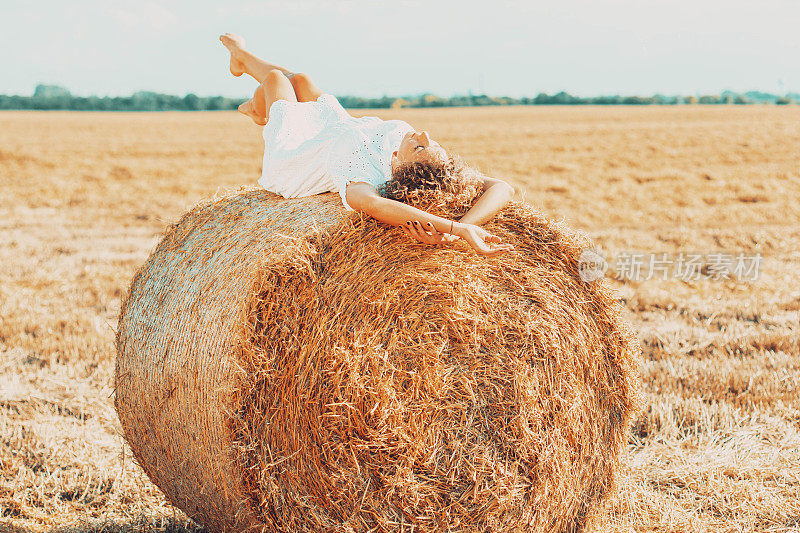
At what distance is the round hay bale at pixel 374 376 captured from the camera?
338 cm

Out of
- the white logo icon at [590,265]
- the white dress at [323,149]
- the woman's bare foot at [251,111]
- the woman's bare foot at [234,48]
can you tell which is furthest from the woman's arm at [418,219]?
the woman's bare foot at [234,48]

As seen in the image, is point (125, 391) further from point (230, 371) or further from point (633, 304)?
point (633, 304)

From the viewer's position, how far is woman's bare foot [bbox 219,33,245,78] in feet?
17.2

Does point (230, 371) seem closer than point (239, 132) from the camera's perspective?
Yes

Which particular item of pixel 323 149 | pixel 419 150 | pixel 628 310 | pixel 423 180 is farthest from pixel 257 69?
pixel 628 310

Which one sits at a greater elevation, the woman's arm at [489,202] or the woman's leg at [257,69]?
the woman's leg at [257,69]

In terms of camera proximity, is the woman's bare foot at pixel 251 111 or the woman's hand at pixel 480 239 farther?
the woman's bare foot at pixel 251 111

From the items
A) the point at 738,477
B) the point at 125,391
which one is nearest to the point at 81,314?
the point at 125,391

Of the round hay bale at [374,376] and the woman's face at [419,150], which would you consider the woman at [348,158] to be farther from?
the round hay bale at [374,376]

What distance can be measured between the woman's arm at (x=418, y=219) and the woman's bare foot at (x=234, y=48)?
6.89ft

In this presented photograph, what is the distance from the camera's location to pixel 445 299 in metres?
3.65

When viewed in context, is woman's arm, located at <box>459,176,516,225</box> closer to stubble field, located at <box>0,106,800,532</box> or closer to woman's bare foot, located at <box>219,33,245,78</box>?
stubble field, located at <box>0,106,800,532</box>

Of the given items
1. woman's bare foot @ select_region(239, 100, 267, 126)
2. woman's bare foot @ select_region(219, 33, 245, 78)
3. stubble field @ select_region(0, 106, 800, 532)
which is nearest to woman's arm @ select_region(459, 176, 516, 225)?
stubble field @ select_region(0, 106, 800, 532)

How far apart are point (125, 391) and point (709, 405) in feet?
12.7
